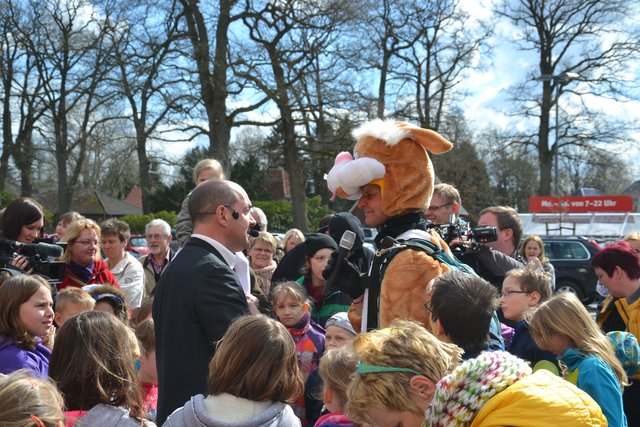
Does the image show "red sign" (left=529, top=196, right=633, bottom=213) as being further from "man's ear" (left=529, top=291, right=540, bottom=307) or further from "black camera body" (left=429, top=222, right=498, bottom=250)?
"man's ear" (left=529, top=291, right=540, bottom=307)

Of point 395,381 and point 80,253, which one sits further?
point 80,253

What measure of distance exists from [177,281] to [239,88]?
16.0 metres

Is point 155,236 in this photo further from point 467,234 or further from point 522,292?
point 522,292

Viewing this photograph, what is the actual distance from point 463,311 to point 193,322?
1181mm

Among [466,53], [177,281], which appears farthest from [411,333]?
[466,53]

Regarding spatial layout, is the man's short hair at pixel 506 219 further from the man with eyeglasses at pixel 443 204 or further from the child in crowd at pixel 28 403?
the child in crowd at pixel 28 403

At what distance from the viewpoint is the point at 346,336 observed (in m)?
4.29

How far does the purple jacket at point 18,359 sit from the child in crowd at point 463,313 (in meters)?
1.98

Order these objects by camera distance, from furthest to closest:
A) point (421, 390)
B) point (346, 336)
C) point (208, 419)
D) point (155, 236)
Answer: point (155, 236) → point (346, 336) → point (208, 419) → point (421, 390)

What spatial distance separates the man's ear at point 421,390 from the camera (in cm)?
224

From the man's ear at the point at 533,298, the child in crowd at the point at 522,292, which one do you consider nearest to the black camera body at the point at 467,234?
the child in crowd at the point at 522,292

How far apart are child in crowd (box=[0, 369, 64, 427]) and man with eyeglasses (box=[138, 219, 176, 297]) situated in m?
4.61

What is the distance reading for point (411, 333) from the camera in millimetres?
2371

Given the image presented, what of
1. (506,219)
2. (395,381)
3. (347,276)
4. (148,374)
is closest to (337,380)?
(347,276)
